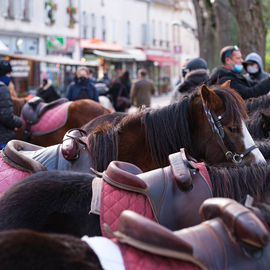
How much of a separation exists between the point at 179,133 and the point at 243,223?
2065 mm

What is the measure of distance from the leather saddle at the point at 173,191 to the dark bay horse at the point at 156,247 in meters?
0.58

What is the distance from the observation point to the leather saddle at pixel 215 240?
169 centimetres

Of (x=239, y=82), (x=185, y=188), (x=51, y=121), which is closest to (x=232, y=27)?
(x=51, y=121)

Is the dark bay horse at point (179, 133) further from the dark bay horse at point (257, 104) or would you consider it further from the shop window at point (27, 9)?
the shop window at point (27, 9)

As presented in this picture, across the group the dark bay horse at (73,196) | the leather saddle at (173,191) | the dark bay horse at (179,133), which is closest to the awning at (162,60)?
the dark bay horse at (179,133)

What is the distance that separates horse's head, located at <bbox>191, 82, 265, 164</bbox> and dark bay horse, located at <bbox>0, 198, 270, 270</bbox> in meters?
1.84

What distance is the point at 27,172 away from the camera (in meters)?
3.29

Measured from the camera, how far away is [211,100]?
3.77m

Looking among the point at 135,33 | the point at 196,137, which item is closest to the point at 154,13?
the point at 135,33

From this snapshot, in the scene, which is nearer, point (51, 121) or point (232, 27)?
point (51, 121)

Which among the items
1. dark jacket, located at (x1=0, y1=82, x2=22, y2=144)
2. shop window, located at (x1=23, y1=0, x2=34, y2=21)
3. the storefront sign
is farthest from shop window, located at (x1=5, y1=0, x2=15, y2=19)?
dark jacket, located at (x1=0, y1=82, x2=22, y2=144)

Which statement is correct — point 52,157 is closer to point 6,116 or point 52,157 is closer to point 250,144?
point 250,144

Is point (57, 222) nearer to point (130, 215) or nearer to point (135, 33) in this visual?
point (130, 215)

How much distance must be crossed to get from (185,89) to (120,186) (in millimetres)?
4149
